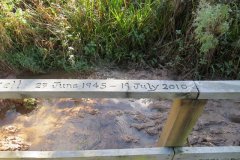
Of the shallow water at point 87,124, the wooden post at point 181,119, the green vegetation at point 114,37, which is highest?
the wooden post at point 181,119

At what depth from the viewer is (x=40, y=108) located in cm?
341

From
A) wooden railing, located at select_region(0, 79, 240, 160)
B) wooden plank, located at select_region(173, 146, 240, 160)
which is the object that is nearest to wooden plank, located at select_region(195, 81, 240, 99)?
wooden railing, located at select_region(0, 79, 240, 160)

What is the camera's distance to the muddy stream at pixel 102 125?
2.96m

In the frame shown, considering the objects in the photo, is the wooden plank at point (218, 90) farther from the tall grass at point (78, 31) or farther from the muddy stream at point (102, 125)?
the tall grass at point (78, 31)

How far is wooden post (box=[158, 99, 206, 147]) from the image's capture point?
1709 mm

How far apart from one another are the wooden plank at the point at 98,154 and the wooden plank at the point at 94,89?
51 centimetres

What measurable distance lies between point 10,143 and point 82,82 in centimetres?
169

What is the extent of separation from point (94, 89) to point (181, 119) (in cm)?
58

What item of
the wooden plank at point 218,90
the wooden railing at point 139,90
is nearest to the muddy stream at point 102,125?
the wooden railing at point 139,90

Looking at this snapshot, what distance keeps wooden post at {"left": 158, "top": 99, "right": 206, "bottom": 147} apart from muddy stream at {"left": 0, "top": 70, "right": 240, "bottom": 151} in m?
1.02

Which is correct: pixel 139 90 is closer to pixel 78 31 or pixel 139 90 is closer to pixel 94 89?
pixel 94 89

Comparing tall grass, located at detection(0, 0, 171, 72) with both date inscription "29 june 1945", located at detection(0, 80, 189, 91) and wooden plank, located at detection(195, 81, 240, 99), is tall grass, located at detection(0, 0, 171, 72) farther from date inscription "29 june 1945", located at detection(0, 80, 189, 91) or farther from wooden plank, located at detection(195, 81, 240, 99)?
wooden plank, located at detection(195, 81, 240, 99)

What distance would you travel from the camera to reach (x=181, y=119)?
1.79 metres

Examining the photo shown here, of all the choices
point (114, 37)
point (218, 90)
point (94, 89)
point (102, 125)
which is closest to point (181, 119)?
point (218, 90)
